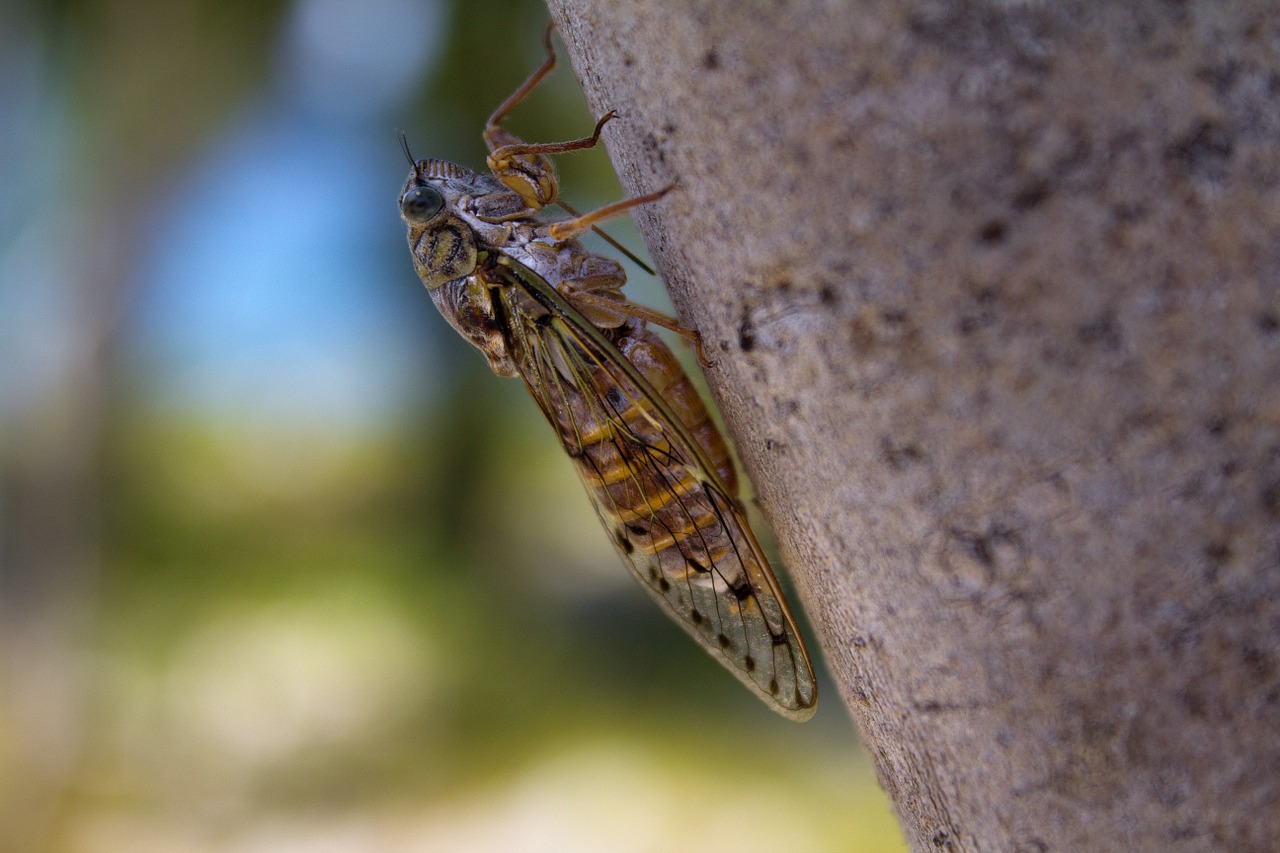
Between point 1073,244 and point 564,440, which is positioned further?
point 564,440

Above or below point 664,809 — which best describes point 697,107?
above

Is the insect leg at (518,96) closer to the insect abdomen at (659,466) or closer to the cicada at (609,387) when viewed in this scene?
the cicada at (609,387)

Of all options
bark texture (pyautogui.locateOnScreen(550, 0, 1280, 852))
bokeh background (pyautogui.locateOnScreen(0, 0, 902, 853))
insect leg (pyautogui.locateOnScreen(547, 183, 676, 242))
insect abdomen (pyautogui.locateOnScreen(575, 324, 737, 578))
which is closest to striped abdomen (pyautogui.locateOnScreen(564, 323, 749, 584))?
insect abdomen (pyautogui.locateOnScreen(575, 324, 737, 578))

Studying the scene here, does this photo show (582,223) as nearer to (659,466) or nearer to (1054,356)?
(659,466)

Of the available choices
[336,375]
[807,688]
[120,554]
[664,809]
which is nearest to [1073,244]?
[807,688]

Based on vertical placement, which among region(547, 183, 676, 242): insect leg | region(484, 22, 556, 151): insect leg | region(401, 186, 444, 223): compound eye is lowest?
region(547, 183, 676, 242): insect leg

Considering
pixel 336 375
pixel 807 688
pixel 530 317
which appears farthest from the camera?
pixel 336 375

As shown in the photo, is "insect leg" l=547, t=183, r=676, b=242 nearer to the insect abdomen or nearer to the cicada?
the cicada

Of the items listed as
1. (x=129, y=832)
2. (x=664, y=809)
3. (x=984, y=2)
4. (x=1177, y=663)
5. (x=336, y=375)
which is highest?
(x=336, y=375)

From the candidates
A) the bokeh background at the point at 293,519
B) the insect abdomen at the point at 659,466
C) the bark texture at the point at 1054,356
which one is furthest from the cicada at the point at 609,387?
the bokeh background at the point at 293,519

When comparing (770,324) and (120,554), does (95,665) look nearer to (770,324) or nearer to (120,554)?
(120,554)
